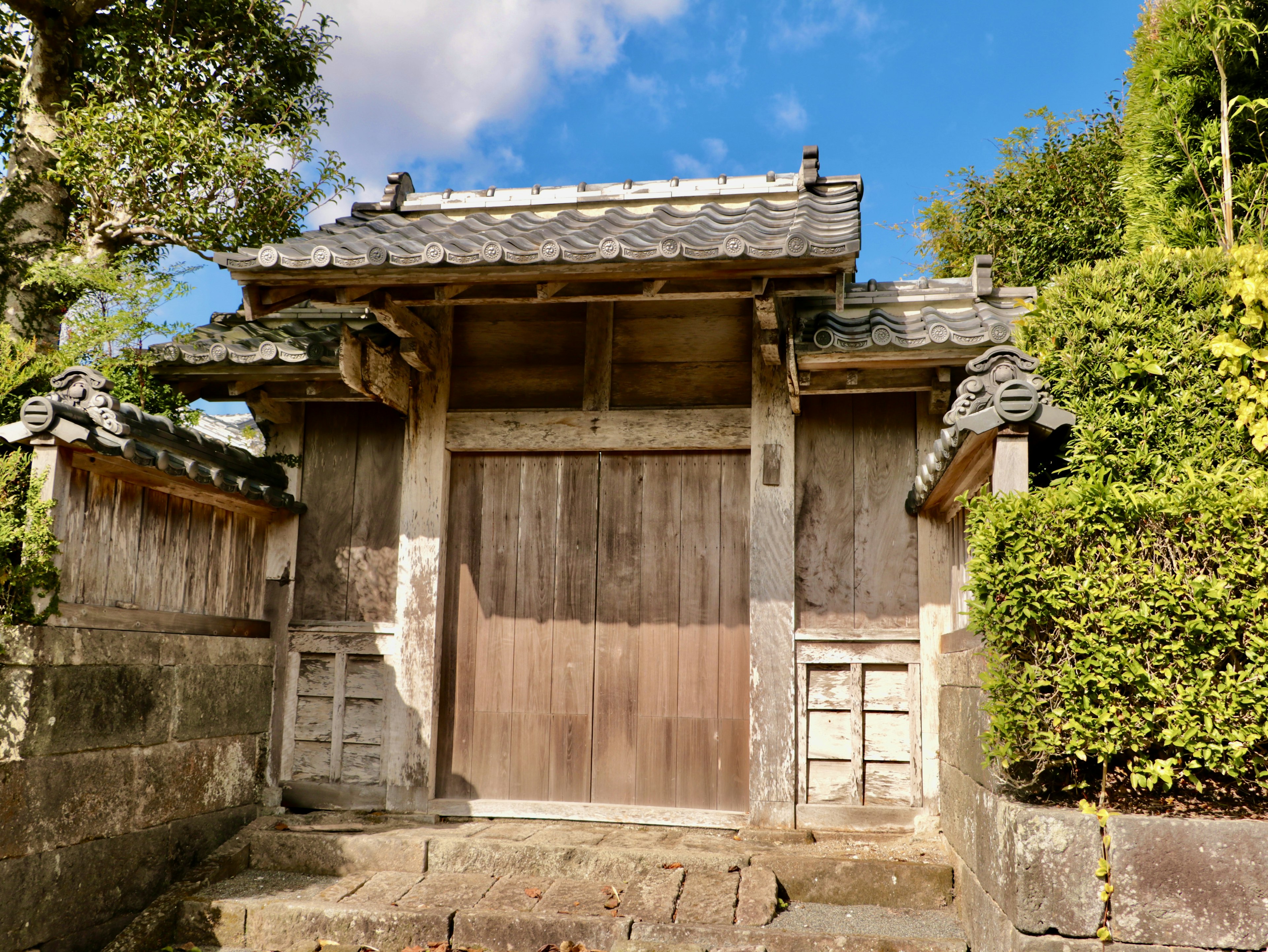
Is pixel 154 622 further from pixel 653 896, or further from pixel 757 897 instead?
pixel 757 897

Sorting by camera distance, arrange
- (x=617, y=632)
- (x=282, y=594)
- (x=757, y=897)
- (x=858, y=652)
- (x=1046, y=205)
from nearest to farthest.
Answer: (x=757, y=897) < (x=858, y=652) < (x=617, y=632) < (x=282, y=594) < (x=1046, y=205)

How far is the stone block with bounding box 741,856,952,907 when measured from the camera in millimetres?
4895

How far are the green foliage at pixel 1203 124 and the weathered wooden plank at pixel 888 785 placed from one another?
3214mm

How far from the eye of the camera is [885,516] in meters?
6.01

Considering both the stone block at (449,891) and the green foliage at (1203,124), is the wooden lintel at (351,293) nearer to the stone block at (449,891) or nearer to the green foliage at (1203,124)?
the stone block at (449,891)

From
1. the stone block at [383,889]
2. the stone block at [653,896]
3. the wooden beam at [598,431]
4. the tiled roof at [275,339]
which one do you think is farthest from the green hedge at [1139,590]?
the tiled roof at [275,339]

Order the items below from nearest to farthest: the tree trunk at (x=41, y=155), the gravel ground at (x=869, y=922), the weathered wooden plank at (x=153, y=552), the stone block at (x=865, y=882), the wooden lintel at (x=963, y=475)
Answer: the wooden lintel at (x=963, y=475) → the gravel ground at (x=869, y=922) → the stone block at (x=865, y=882) → the weathered wooden plank at (x=153, y=552) → the tree trunk at (x=41, y=155)

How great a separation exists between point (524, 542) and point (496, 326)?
1496mm

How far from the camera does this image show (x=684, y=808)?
237 inches

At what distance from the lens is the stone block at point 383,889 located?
491 centimetres

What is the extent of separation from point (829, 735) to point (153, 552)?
4.07 m

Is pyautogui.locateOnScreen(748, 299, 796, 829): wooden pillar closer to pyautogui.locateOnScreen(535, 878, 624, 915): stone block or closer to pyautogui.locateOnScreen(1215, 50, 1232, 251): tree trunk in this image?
pyautogui.locateOnScreen(535, 878, 624, 915): stone block

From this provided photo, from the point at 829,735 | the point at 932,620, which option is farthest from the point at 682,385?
the point at 829,735

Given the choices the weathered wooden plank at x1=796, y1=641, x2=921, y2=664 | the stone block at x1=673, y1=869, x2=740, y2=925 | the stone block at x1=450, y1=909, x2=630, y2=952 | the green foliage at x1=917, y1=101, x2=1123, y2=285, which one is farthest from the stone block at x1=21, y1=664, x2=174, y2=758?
the green foliage at x1=917, y1=101, x2=1123, y2=285
